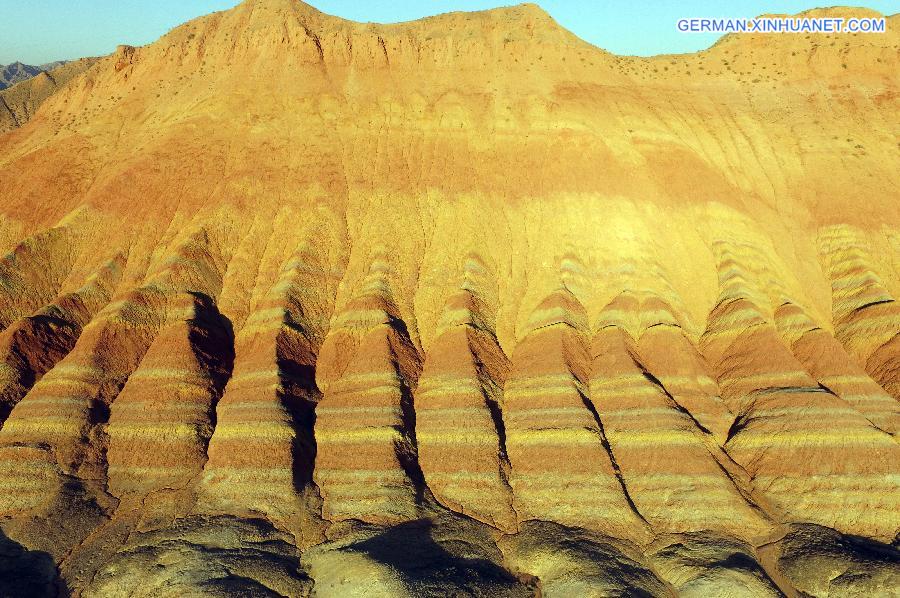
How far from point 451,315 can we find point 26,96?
8919 centimetres

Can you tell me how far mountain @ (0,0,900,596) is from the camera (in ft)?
83.6

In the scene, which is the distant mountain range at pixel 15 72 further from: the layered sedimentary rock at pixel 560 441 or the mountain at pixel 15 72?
the layered sedimentary rock at pixel 560 441

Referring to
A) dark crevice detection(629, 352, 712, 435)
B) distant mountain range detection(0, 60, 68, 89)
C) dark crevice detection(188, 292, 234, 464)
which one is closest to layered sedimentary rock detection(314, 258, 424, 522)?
dark crevice detection(188, 292, 234, 464)

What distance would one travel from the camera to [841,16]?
55188mm

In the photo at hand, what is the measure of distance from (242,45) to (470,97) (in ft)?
66.8

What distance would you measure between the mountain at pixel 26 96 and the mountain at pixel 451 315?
37.4 m

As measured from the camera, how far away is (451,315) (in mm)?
35844

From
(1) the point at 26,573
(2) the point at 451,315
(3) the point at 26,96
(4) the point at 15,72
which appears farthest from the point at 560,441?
(4) the point at 15,72

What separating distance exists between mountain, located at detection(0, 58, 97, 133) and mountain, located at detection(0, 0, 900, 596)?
37.4 m

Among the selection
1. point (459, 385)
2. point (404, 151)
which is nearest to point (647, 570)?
point (459, 385)

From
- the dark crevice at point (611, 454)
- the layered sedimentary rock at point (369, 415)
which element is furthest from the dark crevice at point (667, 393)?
the layered sedimentary rock at point (369, 415)

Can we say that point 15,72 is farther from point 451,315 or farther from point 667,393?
point 667,393

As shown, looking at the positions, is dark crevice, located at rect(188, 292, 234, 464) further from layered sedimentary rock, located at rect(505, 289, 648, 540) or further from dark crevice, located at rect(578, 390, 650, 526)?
dark crevice, located at rect(578, 390, 650, 526)

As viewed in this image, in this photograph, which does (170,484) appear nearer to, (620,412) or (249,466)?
(249,466)
